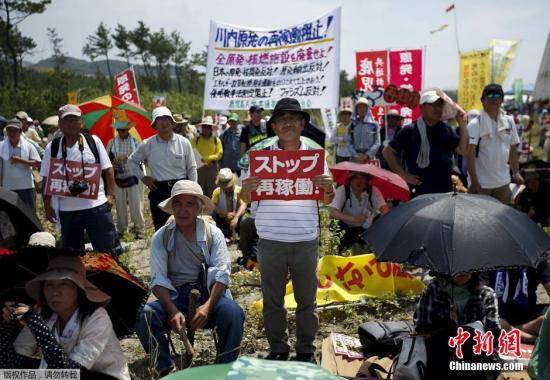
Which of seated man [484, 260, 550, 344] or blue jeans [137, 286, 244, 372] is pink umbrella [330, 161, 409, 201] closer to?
seated man [484, 260, 550, 344]

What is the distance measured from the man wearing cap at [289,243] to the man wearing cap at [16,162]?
4973 millimetres

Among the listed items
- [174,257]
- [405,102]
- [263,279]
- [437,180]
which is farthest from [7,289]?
[405,102]

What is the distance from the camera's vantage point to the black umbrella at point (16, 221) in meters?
3.37

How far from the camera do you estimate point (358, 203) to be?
5.76 meters

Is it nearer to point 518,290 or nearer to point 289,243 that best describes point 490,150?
point 518,290

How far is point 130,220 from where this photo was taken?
915cm

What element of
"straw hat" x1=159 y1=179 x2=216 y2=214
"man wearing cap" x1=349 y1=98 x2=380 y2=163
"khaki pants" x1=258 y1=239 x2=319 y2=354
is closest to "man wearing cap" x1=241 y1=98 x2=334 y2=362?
"khaki pants" x1=258 y1=239 x2=319 y2=354

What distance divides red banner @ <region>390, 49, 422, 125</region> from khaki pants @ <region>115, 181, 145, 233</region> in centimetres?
556

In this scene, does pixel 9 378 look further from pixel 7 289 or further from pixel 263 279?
pixel 263 279

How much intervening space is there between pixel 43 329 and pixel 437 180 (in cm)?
402

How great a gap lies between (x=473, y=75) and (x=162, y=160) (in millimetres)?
9105

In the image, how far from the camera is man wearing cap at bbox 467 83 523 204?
221 inches

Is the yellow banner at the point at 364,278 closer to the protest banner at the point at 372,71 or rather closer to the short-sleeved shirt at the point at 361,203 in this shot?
the short-sleeved shirt at the point at 361,203

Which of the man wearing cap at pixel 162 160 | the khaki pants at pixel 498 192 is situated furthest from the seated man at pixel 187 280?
the khaki pants at pixel 498 192
